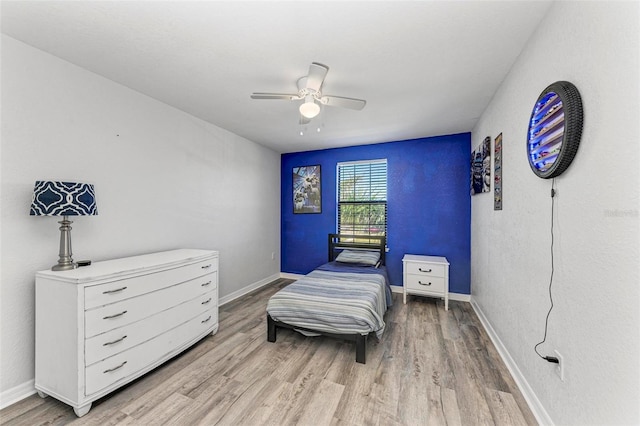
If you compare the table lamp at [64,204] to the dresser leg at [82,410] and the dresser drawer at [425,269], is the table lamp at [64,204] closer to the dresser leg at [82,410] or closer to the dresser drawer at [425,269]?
the dresser leg at [82,410]

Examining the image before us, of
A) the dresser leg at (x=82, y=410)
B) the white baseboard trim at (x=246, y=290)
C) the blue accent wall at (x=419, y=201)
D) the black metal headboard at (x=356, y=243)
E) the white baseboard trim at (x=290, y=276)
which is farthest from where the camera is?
the white baseboard trim at (x=290, y=276)

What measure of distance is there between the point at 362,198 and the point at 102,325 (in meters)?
3.55

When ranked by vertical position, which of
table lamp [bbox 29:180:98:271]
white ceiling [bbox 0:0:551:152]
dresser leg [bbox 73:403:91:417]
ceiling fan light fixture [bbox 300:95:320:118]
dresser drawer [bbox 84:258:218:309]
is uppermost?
white ceiling [bbox 0:0:551:152]

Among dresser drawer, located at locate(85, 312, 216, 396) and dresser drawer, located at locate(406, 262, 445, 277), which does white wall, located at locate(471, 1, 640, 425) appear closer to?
dresser drawer, located at locate(406, 262, 445, 277)

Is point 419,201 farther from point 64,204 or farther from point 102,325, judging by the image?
point 64,204

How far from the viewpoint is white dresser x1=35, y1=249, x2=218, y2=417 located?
5.07 ft

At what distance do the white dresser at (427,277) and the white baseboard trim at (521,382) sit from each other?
68 cm

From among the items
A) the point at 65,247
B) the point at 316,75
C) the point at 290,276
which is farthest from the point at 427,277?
the point at 65,247

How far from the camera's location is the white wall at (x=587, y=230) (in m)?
0.90

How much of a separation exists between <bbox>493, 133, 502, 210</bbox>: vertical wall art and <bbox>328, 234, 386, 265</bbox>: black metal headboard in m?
1.83

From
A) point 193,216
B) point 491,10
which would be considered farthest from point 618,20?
point 193,216

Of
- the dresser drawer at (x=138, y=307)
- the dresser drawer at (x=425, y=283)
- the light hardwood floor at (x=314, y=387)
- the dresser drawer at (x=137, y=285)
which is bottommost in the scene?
the light hardwood floor at (x=314, y=387)

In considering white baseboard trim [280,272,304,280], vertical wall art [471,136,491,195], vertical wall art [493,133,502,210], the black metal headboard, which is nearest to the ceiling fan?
vertical wall art [493,133,502,210]

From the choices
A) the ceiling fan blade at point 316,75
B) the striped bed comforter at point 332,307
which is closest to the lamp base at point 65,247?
the striped bed comforter at point 332,307
